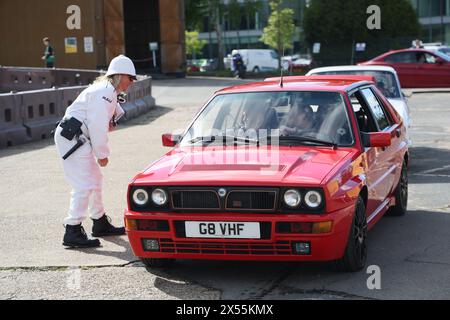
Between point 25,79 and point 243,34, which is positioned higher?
point 243,34

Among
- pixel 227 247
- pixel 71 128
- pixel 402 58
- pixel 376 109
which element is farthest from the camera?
pixel 402 58

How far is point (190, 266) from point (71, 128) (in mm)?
1719

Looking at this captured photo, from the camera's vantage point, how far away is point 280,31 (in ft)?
203

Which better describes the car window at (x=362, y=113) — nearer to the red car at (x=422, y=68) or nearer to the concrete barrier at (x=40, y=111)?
the concrete barrier at (x=40, y=111)

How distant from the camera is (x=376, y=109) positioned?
798 cm

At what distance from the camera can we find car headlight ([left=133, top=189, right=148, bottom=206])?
6.12m

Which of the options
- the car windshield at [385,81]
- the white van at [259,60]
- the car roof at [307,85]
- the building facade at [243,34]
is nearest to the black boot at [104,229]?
the car roof at [307,85]

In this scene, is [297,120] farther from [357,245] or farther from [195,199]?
[195,199]

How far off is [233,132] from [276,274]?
1.35 meters

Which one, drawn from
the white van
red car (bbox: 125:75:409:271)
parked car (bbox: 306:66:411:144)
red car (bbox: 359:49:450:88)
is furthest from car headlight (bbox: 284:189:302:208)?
the white van

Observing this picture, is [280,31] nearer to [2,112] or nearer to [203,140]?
[2,112]

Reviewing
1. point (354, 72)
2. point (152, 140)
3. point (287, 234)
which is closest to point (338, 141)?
point (287, 234)

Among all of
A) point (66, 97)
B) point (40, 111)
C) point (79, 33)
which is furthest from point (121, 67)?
point (79, 33)

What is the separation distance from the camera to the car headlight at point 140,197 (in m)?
6.12
